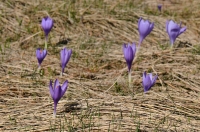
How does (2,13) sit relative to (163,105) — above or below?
above

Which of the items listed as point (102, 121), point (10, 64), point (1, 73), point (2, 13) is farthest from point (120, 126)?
point (2, 13)

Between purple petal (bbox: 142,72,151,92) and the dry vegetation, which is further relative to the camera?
purple petal (bbox: 142,72,151,92)

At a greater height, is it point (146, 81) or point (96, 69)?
point (96, 69)

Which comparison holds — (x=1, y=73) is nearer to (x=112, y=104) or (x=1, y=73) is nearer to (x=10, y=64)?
(x=10, y=64)

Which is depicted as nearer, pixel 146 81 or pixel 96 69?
pixel 146 81

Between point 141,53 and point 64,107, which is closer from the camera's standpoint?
point 64,107

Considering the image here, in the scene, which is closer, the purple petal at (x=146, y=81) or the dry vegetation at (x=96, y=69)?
the dry vegetation at (x=96, y=69)

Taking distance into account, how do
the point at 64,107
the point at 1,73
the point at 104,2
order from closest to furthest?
the point at 64,107 → the point at 1,73 → the point at 104,2

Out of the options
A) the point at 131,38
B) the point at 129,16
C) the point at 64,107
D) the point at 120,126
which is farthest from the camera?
the point at 129,16
